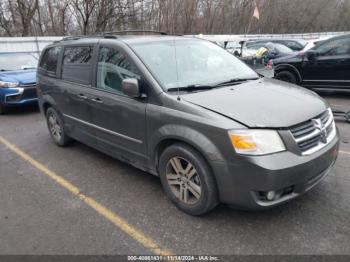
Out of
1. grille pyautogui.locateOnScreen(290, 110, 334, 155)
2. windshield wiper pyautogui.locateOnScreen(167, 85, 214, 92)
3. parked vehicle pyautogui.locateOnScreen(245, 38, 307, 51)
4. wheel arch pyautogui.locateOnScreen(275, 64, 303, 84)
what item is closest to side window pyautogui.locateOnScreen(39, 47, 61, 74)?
windshield wiper pyautogui.locateOnScreen(167, 85, 214, 92)

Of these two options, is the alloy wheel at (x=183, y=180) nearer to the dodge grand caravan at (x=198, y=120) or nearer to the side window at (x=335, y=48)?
the dodge grand caravan at (x=198, y=120)

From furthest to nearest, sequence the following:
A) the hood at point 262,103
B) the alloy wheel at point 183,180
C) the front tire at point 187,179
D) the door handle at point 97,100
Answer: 1. the door handle at point 97,100
2. the alloy wheel at point 183,180
3. the front tire at point 187,179
4. the hood at point 262,103

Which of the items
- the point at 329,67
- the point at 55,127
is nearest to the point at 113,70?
the point at 55,127

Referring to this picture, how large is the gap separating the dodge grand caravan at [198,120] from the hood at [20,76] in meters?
3.68

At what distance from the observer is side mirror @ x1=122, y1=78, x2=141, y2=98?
332 cm

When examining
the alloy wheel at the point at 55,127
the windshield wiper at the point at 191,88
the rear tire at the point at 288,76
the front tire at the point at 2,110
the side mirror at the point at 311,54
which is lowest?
the front tire at the point at 2,110

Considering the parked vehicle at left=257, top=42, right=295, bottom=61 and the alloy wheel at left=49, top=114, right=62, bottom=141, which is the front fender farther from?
the parked vehicle at left=257, top=42, right=295, bottom=61

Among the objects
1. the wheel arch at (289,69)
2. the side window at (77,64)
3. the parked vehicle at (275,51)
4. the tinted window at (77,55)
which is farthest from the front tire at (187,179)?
the parked vehicle at (275,51)

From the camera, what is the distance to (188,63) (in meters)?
3.77

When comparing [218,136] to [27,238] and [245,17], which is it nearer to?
[27,238]

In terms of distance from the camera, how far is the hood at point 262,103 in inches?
111

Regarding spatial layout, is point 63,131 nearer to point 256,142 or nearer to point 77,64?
point 77,64

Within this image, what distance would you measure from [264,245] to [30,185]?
291 cm

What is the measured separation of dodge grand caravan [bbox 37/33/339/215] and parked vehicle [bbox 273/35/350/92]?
5015 millimetres
